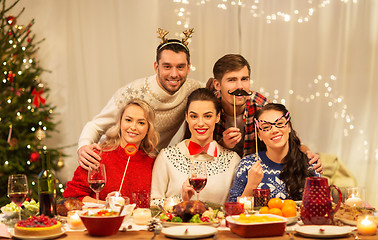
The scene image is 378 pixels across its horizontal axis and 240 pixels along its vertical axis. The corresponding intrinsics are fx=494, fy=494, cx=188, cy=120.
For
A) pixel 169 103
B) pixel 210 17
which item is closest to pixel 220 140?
pixel 169 103

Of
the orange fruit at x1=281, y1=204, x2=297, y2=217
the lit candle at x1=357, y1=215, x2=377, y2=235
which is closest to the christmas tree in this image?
the orange fruit at x1=281, y1=204, x2=297, y2=217

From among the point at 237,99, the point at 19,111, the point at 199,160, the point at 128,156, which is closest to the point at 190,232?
the point at 199,160

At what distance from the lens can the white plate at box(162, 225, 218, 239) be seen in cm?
189

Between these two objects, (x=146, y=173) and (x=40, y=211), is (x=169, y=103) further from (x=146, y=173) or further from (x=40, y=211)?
(x=40, y=211)

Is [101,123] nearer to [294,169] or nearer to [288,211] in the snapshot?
[294,169]

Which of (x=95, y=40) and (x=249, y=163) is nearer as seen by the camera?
(x=249, y=163)

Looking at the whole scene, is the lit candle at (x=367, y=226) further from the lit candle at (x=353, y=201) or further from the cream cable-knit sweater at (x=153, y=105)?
the cream cable-knit sweater at (x=153, y=105)

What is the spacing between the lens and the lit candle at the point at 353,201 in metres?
2.11

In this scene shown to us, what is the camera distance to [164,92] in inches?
143

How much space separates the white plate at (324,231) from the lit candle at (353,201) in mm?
152

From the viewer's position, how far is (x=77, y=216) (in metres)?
2.11

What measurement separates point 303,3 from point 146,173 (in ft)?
8.63

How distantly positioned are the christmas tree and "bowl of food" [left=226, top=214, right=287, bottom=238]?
10.6ft

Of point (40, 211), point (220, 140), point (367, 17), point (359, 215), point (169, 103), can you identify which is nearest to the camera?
point (359, 215)
